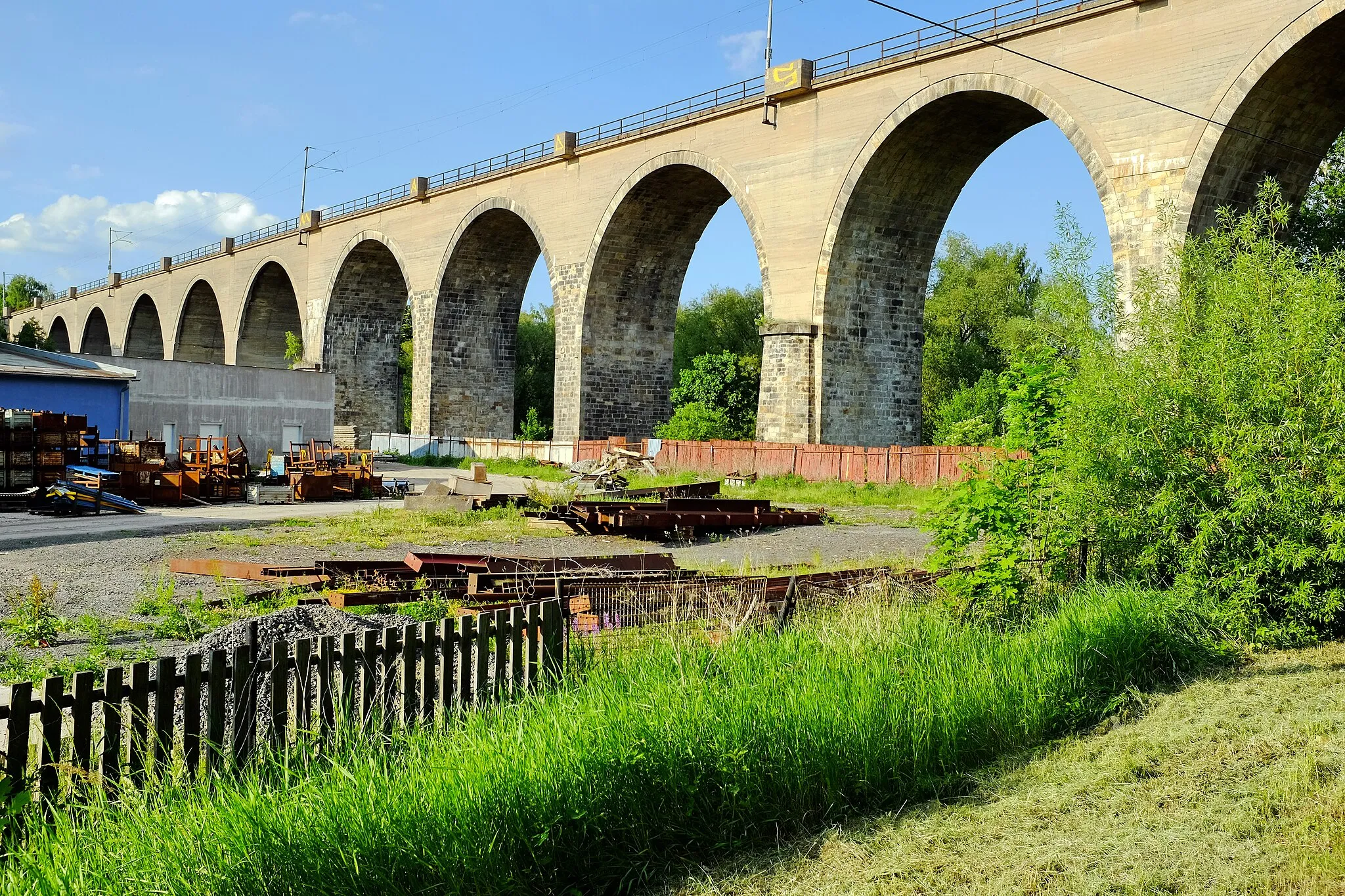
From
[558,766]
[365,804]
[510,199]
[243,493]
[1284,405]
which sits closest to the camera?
[365,804]

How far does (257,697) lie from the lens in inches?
194

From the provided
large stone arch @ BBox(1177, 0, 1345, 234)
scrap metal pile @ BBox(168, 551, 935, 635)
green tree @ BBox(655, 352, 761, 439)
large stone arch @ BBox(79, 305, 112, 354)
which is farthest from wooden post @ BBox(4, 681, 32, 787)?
large stone arch @ BBox(79, 305, 112, 354)

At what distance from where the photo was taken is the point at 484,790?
14.0 feet

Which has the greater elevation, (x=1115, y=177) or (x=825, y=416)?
(x=1115, y=177)

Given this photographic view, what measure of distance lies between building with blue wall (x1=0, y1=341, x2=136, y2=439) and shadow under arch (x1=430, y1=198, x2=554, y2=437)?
11965mm

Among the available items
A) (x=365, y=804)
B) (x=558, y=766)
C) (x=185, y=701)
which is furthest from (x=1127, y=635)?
(x=185, y=701)

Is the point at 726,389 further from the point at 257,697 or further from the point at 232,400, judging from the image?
the point at 257,697

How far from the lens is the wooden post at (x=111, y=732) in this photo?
14.1 feet

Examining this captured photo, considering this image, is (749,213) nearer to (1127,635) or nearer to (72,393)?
(72,393)

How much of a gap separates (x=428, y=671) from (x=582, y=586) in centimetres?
347

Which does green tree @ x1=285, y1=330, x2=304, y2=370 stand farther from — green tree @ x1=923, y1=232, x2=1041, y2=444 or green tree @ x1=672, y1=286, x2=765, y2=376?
green tree @ x1=923, y1=232, x2=1041, y2=444

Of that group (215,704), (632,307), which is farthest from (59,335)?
(215,704)

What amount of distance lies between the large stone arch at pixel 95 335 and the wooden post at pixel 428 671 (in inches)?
2841

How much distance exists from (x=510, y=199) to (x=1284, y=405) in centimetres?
2990
